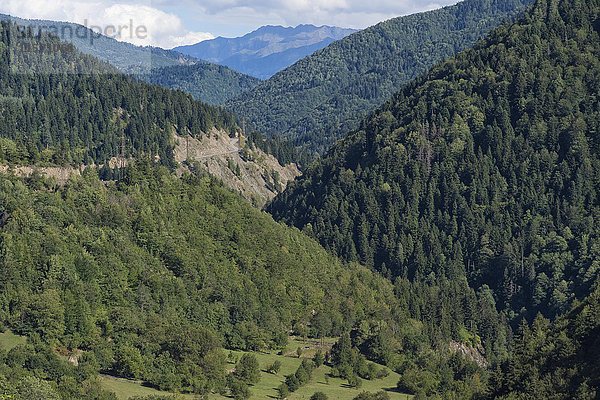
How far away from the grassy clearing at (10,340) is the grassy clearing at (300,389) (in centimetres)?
1046

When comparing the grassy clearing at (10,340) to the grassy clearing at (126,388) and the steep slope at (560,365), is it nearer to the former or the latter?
the grassy clearing at (126,388)

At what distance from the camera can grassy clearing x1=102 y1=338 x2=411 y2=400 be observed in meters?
98.5

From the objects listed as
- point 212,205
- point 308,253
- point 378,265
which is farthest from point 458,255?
point 212,205

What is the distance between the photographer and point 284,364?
396 feet

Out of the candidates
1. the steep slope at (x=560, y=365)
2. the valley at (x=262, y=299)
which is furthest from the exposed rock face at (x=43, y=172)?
the steep slope at (x=560, y=365)

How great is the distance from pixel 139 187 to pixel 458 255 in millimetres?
73470

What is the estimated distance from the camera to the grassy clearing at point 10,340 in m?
100

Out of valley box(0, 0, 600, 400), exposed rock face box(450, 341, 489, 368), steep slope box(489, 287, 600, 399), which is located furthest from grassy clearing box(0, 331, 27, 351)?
exposed rock face box(450, 341, 489, 368)

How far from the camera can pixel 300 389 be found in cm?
11000

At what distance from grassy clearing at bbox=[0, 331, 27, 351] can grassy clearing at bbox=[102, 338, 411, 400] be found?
412 inches

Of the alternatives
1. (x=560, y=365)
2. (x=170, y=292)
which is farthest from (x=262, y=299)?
(x=560, y=365)

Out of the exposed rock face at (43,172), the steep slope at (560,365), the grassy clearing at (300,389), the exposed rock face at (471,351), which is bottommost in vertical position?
the exposed rock face at (471,351)

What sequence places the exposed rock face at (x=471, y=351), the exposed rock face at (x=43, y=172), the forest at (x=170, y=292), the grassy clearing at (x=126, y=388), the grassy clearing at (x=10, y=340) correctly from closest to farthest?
1. the grassy clearing at (x=126, y=388)
2. the grassy clearing at (x=10, y=340)
3. the forest at (x=170, y=292)
4. the exposed rock face at (x=43, y=172)
5. the exposed rock face at (x=471, y=351)

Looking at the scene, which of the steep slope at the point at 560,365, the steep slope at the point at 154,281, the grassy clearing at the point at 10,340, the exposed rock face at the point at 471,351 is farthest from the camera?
the exposed rock face at the point at 471,351
